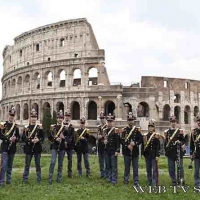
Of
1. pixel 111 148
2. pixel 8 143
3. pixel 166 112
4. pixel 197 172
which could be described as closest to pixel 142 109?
pixel 166 112

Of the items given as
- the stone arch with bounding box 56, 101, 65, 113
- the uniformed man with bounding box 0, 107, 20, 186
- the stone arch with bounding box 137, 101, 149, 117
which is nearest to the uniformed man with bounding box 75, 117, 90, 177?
the uniformed man with bounding box 0, 107, 20, 186

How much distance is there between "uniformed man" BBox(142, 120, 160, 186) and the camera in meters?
11.1

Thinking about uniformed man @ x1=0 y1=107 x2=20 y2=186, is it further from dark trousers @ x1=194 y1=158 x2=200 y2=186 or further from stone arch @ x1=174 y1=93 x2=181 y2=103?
stone arch @ x1=174 y1=93 x2=181 y2=103

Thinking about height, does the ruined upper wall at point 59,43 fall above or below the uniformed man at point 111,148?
above

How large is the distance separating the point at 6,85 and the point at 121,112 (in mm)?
24232

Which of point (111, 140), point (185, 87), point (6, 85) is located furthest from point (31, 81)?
point (111, 140)

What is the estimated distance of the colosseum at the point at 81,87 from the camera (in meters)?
44.6

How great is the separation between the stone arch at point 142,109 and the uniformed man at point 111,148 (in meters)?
34.4

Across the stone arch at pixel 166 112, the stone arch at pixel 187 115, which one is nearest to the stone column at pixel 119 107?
the stone arch at pixel 166 112

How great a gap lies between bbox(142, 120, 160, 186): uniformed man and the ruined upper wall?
34.7m

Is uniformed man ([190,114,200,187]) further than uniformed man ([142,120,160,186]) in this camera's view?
No

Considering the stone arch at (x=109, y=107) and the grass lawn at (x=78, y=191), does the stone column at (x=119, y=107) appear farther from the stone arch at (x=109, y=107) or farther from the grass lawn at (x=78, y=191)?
the grass lawn at (x=78, y=191)

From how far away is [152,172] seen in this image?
37.2 ft

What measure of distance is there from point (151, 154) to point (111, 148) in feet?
4.77
